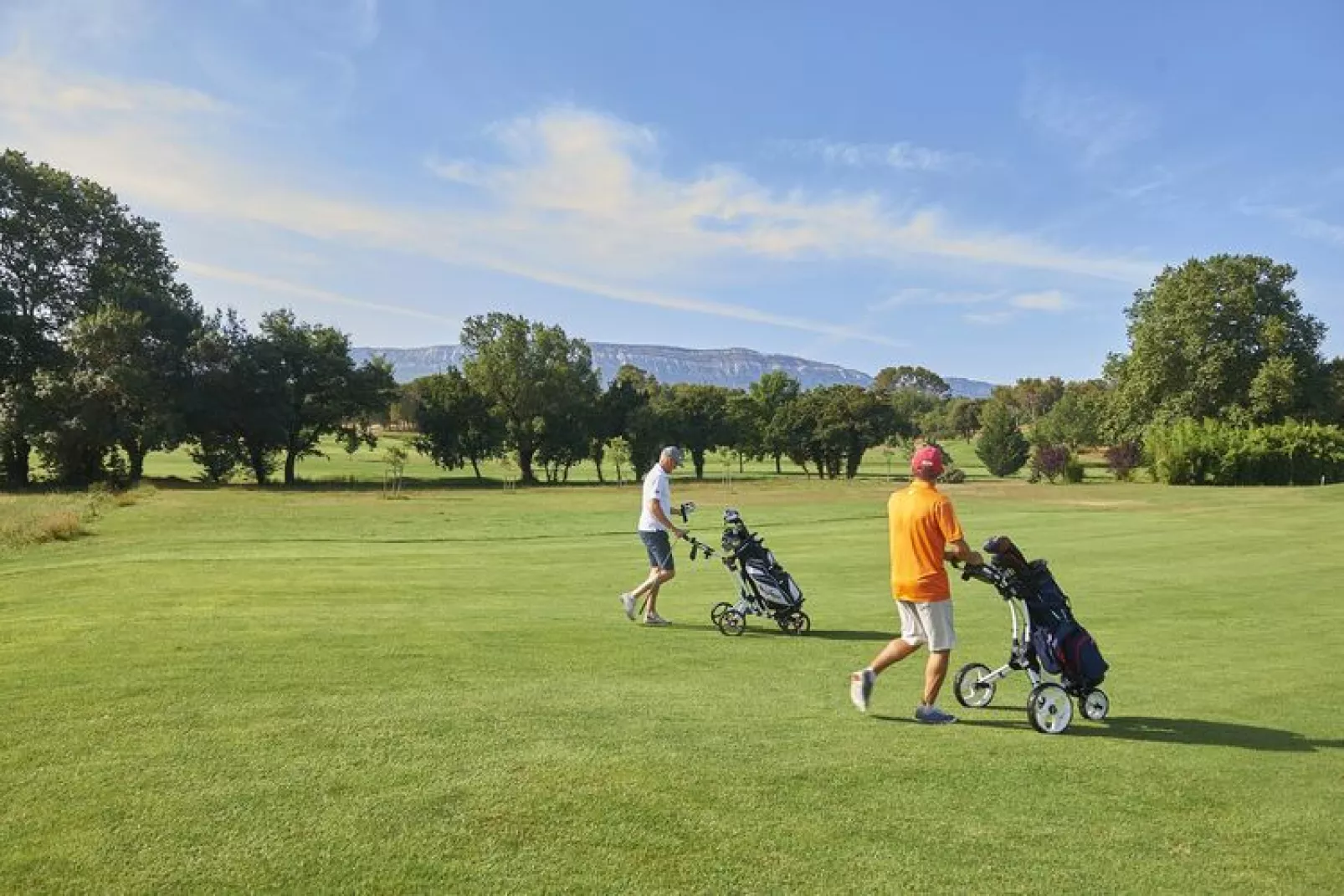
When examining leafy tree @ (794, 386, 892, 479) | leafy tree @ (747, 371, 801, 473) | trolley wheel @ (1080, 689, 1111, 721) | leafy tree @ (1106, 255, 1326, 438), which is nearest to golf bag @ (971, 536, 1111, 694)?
trolley wheel @ (1080, 689, 1111, 721)

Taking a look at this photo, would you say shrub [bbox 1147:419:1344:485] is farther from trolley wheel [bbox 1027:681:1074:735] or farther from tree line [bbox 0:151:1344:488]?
trolley wheel [bbox 1027:681:1074:735]

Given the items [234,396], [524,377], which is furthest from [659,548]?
[524,377]

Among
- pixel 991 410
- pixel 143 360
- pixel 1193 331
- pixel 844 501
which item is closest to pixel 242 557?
pixel 844 501

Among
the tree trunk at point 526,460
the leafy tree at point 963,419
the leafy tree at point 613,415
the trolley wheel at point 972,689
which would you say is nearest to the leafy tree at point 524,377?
the tree trunk at point 526,460

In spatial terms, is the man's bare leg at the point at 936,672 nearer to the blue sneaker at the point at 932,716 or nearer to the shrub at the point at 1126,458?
the blue sneaker at the point at 932,716

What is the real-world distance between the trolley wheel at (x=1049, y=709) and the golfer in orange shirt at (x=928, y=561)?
723 millimetres

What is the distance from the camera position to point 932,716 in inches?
312

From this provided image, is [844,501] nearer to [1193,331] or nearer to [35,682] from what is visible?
[1193,331]

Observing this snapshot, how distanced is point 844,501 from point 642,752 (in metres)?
47.3

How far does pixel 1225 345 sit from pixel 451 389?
68.3 metres

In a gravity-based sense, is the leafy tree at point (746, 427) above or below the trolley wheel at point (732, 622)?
above

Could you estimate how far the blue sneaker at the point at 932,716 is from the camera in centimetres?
793

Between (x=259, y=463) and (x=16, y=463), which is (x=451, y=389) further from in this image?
(x=16, y=463)

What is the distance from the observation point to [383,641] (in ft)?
34.2
